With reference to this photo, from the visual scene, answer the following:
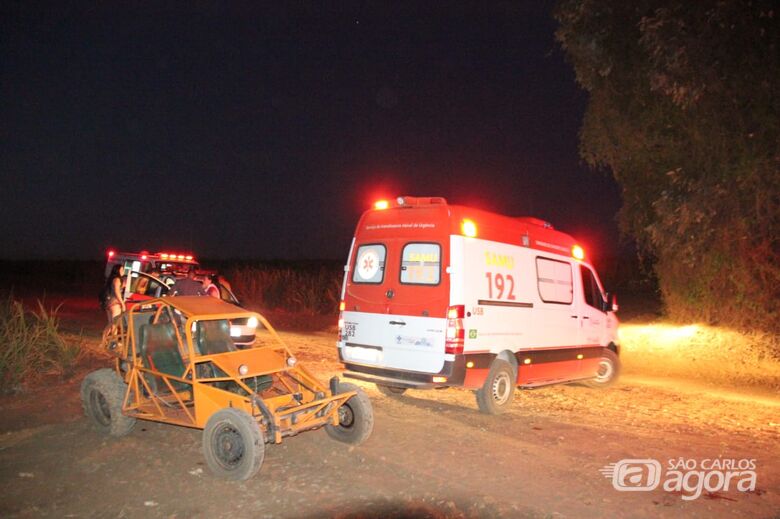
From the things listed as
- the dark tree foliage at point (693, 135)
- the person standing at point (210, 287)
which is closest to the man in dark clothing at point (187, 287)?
the person standing at point (210, 287)

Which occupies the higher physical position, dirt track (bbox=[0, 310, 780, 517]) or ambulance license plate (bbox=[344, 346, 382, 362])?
ambulance license plate (bbox=[344, 346, 382, 362])

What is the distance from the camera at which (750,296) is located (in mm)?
13008

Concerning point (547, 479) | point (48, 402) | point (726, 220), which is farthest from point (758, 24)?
point (48, 402)

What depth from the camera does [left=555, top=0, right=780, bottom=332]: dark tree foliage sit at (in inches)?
436

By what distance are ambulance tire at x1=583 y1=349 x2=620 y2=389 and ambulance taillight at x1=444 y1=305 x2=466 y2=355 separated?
4.32 meters

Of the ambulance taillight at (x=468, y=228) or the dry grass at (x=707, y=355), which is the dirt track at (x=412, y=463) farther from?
the dry grass at (x=707, y=355)

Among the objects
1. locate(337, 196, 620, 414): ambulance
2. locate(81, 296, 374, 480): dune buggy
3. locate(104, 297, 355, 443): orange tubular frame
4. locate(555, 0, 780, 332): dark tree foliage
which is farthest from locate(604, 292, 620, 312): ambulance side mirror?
locate(104, 297, 355, 443): orange tubular frame

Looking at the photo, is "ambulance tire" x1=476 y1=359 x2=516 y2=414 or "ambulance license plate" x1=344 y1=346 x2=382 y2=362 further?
"ambulance license plate" x1=344 y1=346 x2=382 y2=362

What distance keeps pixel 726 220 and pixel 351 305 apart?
835 cm

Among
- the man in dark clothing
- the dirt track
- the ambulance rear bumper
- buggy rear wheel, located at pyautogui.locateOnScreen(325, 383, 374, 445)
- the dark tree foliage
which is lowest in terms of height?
the dirt track

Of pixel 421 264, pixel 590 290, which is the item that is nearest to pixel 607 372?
pixel 590 290

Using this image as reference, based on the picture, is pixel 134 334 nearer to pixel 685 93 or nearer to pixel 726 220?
pixel 685 93

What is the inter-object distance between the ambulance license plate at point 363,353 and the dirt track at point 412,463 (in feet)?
2.40

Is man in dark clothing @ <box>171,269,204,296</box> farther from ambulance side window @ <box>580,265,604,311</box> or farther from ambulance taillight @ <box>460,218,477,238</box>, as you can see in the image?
ambulance side window @ <box>580,265,604,311</box>
